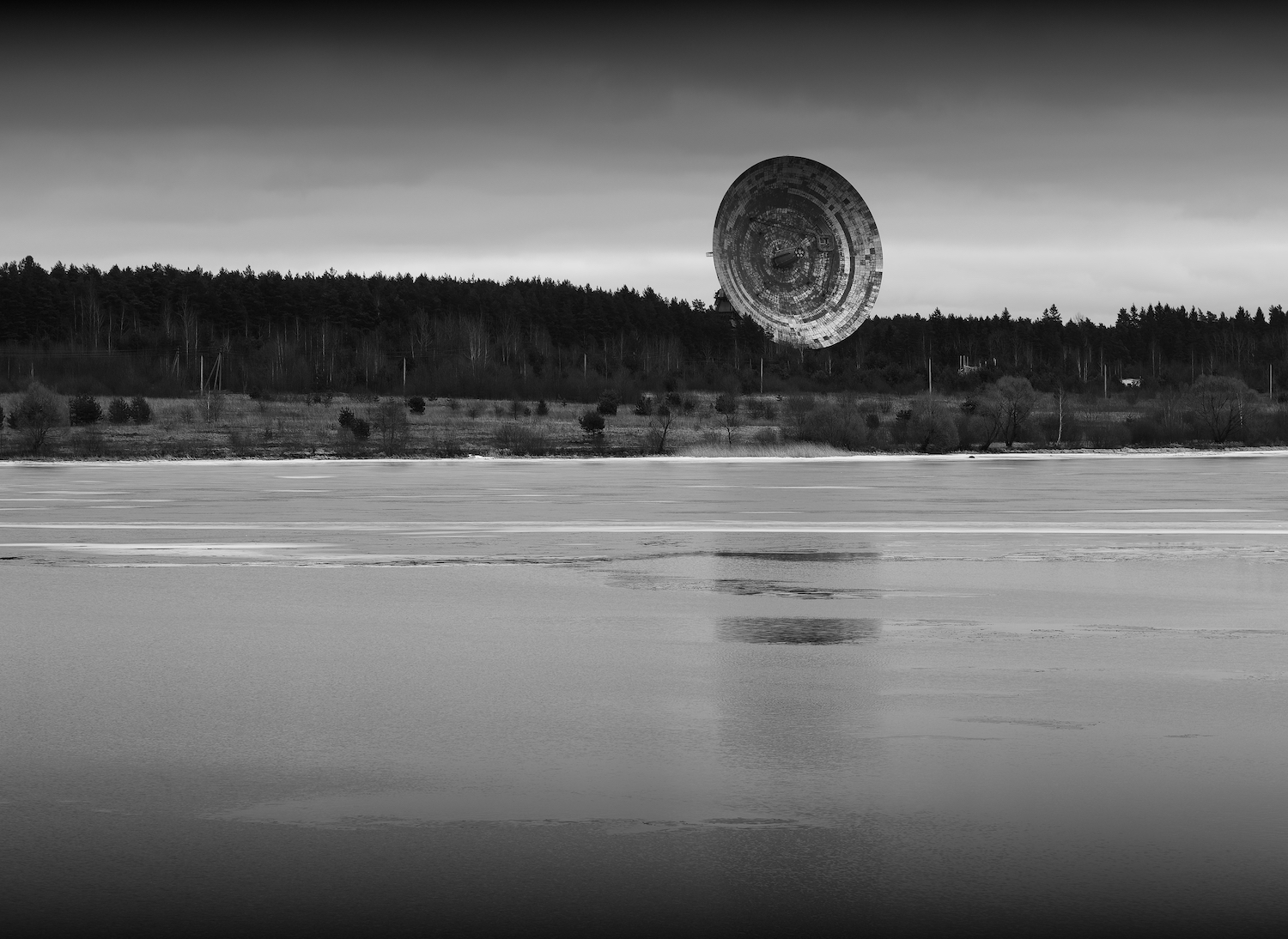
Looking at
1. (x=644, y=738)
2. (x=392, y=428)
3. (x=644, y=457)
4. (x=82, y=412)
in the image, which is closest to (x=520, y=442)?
(x=392, y=428)

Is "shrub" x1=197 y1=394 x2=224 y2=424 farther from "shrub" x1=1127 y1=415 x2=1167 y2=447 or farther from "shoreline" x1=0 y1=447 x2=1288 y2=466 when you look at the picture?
"shrub" x1=1127 y1=415 x2=1167 y2=447

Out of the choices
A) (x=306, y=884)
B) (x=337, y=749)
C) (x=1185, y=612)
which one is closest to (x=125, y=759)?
(x=337, y=749)

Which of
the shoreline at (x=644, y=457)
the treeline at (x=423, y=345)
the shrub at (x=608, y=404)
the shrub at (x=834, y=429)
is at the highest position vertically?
the treeline at (x=423, y=345)

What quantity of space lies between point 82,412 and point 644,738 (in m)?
75.1

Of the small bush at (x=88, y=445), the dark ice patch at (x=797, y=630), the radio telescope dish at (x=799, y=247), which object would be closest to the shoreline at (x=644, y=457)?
the small bush at (x=88, y=445)

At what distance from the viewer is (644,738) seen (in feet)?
22.3

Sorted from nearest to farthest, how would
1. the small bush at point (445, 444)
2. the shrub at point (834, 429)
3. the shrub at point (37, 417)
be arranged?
the small bush at point (445, 444), the shrub at point (37, 417), the shrub at point (834, 429)

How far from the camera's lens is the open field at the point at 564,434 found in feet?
187

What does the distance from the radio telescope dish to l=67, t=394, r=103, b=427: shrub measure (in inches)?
1410

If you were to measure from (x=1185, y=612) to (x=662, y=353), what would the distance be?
536 ft

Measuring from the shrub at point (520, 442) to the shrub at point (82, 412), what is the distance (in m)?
25.5

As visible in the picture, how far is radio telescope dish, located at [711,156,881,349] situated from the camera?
3312 inches

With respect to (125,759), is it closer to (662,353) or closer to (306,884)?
(306,884)

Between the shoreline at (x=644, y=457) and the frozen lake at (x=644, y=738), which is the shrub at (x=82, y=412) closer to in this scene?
the shoreline at (x=644, y=457)
